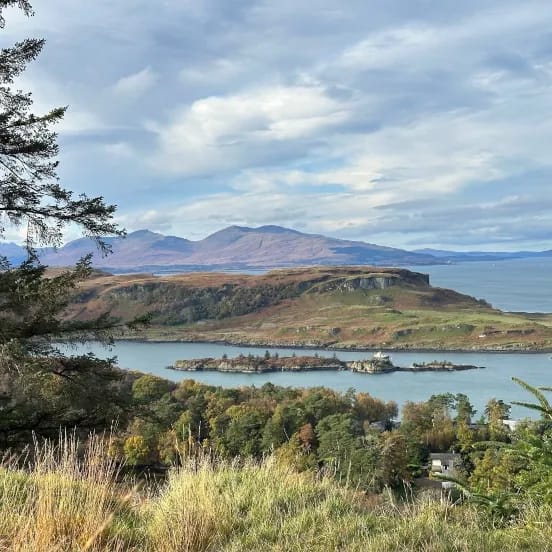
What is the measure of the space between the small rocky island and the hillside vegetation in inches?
764

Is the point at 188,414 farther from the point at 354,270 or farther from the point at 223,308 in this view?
the point at 354,270

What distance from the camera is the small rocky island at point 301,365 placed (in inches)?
3105

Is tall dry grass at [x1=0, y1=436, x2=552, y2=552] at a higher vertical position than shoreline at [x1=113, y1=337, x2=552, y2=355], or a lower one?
higher

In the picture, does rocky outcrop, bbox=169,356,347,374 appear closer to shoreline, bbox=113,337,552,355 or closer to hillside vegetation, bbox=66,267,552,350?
shoreline, bbox=113,337,552,355

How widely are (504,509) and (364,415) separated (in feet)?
149

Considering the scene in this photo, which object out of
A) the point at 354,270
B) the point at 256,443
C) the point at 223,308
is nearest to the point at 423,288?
the point at 354,270

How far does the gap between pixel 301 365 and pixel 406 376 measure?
1602 centimetres

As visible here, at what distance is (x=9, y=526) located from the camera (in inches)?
125

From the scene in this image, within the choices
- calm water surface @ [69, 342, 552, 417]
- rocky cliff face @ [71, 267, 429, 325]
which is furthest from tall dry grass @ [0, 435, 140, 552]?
rocky cliff face @ [71, 267, 429, 325]

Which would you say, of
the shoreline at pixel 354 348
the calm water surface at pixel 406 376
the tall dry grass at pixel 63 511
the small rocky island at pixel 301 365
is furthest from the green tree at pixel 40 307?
the shoreline at pixel 354 348

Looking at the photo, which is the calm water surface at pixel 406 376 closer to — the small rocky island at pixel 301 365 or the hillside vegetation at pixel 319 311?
the small rocky island at pixel 301 365

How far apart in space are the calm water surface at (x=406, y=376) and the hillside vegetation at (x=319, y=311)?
995cm

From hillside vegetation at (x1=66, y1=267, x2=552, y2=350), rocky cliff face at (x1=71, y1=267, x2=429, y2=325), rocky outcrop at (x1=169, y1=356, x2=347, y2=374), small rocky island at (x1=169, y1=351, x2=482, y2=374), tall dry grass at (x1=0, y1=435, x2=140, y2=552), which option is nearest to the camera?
tall dry grass at (x1=0, y1=435, x2=140, y2=552)

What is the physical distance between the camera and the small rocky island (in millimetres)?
78875
